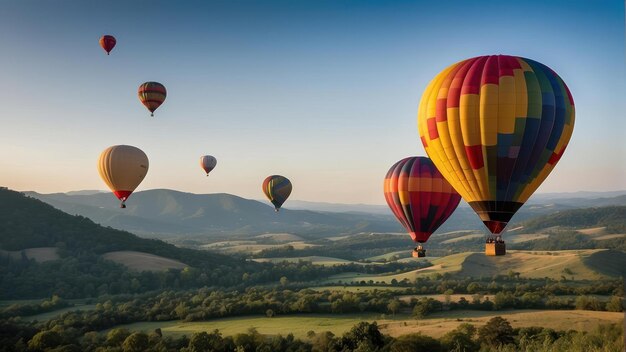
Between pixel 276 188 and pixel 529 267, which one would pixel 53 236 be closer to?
pixel 276 188

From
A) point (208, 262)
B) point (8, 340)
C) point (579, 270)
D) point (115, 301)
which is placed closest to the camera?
point (8, 340)

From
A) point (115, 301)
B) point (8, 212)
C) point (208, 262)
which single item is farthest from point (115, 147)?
point (8, 212)

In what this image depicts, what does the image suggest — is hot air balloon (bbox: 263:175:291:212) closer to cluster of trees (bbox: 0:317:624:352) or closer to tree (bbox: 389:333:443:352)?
cluster of trees (bbox: 0:317:624:352)

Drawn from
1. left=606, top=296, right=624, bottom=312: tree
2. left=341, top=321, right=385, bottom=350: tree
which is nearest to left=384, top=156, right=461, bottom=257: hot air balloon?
left=341, top=321, right=385, bottom=350: tree

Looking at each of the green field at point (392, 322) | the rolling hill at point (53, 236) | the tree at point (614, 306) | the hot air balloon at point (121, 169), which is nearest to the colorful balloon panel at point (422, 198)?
the green field at point (392, 322)

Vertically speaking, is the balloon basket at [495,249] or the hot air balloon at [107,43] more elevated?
the hot air balloon at [107,43]

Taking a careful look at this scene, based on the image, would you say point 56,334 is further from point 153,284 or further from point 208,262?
point 208,262

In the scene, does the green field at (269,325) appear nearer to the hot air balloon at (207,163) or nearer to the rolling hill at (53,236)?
the hot air balloon at (207,163)
